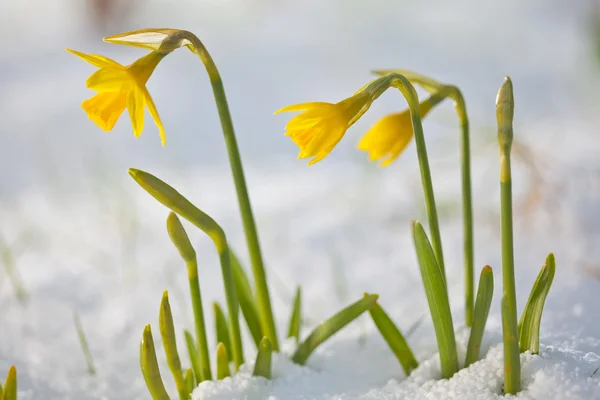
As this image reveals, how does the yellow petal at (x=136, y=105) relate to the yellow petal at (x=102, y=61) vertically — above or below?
below

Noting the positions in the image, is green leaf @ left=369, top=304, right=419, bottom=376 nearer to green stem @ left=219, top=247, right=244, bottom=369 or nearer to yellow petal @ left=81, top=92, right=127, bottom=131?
green stem @ left=219, top=247, right=244, bottom=369

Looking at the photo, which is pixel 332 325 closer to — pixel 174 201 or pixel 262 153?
pixel 174 201

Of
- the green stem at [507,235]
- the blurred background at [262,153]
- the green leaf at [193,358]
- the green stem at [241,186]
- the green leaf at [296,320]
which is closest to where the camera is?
the green stem at [507,235]

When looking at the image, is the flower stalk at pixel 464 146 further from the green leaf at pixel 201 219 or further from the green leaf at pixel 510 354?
the green leaf at pixel 201 219

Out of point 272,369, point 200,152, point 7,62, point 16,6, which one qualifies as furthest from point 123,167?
point 16,6

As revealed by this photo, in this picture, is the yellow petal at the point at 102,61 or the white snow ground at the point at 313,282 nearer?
the yellow petal at the point at 102,61

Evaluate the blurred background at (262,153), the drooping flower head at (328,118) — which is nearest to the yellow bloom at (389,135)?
the drooping flower head at (328,118)

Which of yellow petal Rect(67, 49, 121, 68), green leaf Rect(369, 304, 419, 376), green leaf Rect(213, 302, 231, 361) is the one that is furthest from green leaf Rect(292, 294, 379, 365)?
yellow petal Rect(67, 49, 121, 68)
